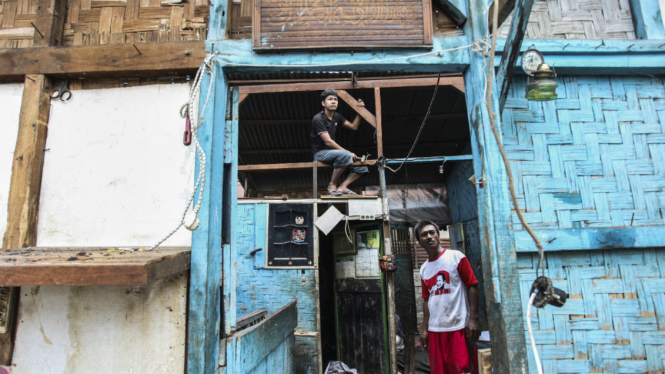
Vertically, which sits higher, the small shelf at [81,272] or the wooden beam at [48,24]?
the wooden beam at [48,24]

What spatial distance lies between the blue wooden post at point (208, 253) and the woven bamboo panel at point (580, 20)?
241 cm

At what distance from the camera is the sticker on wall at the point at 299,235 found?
5.93m

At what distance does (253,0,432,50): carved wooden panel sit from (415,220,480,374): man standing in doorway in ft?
6.54

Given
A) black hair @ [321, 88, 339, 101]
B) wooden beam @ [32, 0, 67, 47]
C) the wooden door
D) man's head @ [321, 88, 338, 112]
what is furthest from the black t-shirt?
wooden beam @ [32, 0, 67, 47]

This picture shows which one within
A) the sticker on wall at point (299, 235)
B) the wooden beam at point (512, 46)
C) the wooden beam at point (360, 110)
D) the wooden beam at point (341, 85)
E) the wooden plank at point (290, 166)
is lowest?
the sticker on wall at point (299, 235)

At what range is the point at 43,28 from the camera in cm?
270

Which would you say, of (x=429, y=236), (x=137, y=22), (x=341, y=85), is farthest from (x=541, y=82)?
(x=341, y=85)

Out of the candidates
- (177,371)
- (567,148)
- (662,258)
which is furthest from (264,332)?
(662,258)

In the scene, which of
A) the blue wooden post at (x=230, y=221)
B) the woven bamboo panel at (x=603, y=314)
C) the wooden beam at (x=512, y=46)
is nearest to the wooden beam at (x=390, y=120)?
the wooden beam at (x=512, y=46)

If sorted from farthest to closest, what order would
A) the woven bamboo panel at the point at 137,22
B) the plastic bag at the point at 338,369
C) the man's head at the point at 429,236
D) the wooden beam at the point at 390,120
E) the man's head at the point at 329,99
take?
the wooden beam at the point at 390,120 → the man's head at the point at 329,99 → the plastic bag at the point at 338,369 → the man's head at the point at 429,236 → the woven bamboo panel at the point at 137,22

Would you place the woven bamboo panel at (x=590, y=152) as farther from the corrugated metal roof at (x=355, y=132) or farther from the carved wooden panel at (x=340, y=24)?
the corrugated metal roof at (x=355, y=132)

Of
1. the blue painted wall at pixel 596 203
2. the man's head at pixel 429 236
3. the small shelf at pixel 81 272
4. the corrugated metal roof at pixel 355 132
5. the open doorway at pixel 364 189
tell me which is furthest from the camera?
the corrugated metal roof at pixel 355 132

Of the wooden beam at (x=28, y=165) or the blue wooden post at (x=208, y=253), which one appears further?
the wooden beam at (x=28, y=165)

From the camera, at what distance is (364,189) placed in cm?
1071
